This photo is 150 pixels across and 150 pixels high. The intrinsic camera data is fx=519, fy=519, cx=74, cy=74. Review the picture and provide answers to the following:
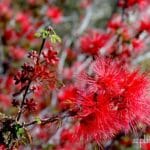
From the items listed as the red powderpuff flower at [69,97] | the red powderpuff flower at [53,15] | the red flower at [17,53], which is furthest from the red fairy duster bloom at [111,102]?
the red powderpuff flower at [53,15]

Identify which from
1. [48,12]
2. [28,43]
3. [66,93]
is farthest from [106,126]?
[48,12]

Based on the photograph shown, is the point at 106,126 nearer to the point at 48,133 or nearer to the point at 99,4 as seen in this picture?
the point at 48,133

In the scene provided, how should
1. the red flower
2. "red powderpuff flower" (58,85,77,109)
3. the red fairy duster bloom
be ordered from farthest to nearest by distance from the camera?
the red flower, "red powderpuff flower" (58,85,77,109), the red fairy duster bloom

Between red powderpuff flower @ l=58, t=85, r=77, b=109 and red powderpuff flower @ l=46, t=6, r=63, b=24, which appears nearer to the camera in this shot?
red powderpuff flower @ l=58, t=85, r=77, b=109

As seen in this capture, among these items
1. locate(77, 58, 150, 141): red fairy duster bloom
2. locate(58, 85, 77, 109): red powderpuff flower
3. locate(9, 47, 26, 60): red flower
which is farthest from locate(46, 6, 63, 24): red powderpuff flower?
locate(77, 58, 150, 141): red fairy duster bloom

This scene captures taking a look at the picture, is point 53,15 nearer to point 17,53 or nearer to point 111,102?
point 17,53

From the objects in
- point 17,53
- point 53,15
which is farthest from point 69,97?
point 53,15

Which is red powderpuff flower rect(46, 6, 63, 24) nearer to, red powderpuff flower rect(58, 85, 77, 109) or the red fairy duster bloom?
red powderpuff flower rect(58, 85, 77, 109)

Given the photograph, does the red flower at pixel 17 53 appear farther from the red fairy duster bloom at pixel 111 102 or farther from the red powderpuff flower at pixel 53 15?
the red fairy duster bloom at pixel 111 102
